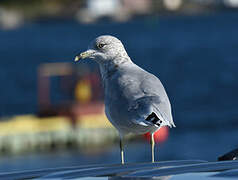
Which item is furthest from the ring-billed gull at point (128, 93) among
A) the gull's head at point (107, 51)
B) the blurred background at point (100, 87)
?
the blurred background at point (100, 87)

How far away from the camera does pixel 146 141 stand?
20141 mm

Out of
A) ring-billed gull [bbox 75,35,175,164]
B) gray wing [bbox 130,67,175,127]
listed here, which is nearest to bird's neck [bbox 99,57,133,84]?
ring-billed gull [bbox 75,35,175,164]

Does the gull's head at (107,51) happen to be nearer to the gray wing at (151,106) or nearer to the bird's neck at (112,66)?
the bird's neck at (112,66)

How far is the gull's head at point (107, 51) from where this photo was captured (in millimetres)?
4023

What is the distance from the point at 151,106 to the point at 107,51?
602 millimetres

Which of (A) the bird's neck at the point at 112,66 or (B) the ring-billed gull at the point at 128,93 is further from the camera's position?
(A) the bird's neck at the point at 112,66

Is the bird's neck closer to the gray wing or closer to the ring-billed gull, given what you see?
the ring-billed gull

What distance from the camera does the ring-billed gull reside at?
11.8 ft

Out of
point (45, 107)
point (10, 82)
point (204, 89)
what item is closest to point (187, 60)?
point (10, 82)

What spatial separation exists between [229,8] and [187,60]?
49.6 meters

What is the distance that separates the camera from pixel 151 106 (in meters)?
3.54

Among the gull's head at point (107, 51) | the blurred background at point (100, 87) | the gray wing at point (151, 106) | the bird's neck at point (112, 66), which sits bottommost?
the gray wing at point (151, 106)

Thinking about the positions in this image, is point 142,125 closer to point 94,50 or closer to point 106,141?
point 94,50

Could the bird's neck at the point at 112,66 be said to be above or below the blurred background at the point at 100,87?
below
